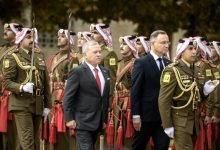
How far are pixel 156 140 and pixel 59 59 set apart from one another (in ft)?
10.3

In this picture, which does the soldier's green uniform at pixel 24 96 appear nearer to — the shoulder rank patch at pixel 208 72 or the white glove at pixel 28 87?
the white glove at pixel 28 87

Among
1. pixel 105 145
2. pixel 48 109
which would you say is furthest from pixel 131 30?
pixel 48 109

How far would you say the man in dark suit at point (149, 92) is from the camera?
13461mm

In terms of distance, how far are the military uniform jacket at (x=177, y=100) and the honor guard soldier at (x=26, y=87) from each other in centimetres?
218

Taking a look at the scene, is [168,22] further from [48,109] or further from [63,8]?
[48,109]

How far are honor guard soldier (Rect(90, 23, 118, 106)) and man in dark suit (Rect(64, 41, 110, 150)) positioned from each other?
2.78 metres

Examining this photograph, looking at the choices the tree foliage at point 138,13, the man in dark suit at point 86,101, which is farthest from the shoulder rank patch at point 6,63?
the tree foliage at point 138,13

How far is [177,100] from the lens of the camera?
12977 mm

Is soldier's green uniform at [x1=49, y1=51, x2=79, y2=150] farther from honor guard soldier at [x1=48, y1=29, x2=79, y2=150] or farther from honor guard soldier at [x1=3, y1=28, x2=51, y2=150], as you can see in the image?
honor guard soldier at [x1=3, y1=28, x2=51, y2=150]

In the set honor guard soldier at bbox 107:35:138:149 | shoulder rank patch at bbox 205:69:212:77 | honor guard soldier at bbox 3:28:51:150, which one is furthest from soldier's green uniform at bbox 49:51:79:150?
shoulder rank patch at bbox 205:69:212:77

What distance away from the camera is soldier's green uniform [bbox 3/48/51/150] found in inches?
552

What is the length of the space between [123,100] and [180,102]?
3066 millimetres

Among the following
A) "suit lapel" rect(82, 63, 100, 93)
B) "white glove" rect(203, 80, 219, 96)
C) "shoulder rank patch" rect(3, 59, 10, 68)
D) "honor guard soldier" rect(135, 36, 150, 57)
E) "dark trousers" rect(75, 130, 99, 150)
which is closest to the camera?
"dark trousers" rect(75, 130, 99, 150)

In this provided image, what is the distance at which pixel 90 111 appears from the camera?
12.9m
